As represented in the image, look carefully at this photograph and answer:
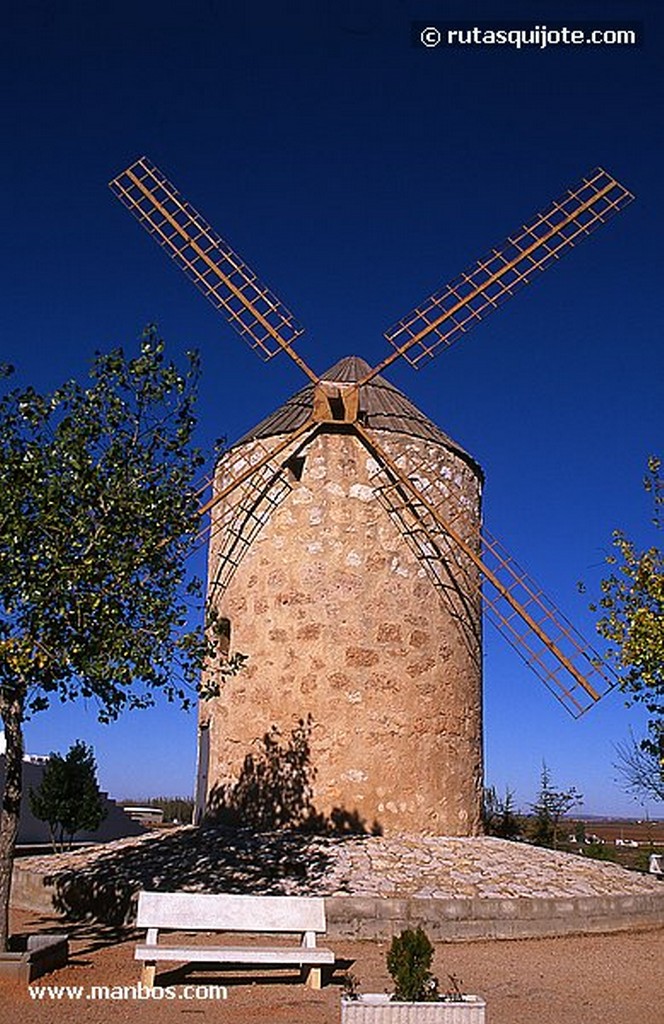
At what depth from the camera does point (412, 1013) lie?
17.0 ft

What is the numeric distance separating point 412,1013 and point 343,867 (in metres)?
5.41

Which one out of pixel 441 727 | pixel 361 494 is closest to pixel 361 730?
pixel 441 727

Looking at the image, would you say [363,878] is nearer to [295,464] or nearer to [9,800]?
[9,800]

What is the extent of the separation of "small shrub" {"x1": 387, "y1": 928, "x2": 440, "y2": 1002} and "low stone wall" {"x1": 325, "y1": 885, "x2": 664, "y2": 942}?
3.85 metres

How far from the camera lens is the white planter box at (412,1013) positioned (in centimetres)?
517

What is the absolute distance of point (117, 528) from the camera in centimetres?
809

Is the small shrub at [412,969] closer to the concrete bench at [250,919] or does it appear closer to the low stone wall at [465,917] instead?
the concrete bench at [250,919]

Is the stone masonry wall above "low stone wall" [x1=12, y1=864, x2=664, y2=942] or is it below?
above

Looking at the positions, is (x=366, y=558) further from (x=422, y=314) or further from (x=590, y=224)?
(x=590, y=224)

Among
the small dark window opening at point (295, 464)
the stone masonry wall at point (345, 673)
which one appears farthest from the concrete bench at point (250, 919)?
the small dark window opening at point (295, 464)

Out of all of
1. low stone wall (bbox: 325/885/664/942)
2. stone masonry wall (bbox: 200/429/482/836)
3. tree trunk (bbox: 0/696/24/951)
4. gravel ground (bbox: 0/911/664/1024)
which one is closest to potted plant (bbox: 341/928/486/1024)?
gravel ground (bbox: 0/911/664/1024)

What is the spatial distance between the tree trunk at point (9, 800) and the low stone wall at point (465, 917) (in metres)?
3.12

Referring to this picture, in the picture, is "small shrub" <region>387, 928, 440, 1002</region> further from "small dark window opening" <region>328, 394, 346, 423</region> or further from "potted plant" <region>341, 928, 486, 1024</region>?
"small dark window opening" <region>328, 394, 346, 423</region>

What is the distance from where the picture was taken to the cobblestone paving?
10.1m
